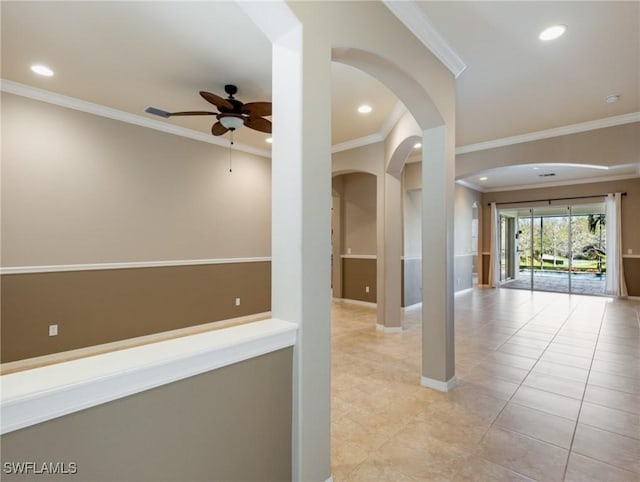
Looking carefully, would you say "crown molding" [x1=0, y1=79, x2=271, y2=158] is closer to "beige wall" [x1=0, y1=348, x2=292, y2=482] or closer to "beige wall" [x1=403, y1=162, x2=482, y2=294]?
"beige wall" [x1=403, y1=162, x2=482, y2=294]

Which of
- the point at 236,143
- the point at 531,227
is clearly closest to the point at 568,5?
the point at 236,143

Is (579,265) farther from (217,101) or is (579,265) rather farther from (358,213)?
(217,101)

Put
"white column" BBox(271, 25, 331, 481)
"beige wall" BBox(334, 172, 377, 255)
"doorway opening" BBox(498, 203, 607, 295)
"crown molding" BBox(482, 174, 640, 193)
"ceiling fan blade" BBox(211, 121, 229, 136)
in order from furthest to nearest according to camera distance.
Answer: "doorway opening" BBox(498, 203, 607, 295), "crown molding" BBox(482, 174, 640, 193), "beige wall" BBox(334, 172, 377, 255), "ceiling fan blade" BBox(211, 121, 229, 136), "white column" BBox(271, 25, 331, 481)

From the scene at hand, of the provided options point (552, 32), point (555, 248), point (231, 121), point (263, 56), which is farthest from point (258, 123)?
point (555, 248)

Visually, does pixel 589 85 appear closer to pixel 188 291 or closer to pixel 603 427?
pixel 603 427

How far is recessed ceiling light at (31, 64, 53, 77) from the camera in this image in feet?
9.55

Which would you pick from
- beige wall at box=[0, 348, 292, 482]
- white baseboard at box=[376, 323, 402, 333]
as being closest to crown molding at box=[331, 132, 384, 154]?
white baseboard at box=[376, 323, 402, 333]

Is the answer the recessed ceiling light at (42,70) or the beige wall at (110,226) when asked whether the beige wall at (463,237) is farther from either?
the recessed ceiling light at (42,70)

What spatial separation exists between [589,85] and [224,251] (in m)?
5.06

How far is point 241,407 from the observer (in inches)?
53.4

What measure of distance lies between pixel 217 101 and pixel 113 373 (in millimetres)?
2574

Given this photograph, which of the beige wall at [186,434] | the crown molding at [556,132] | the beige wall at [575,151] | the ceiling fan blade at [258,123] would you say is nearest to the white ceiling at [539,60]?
the crown molding at [556,132]

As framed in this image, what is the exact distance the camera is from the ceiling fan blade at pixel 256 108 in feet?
9.64

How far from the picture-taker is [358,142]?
16.5ft
